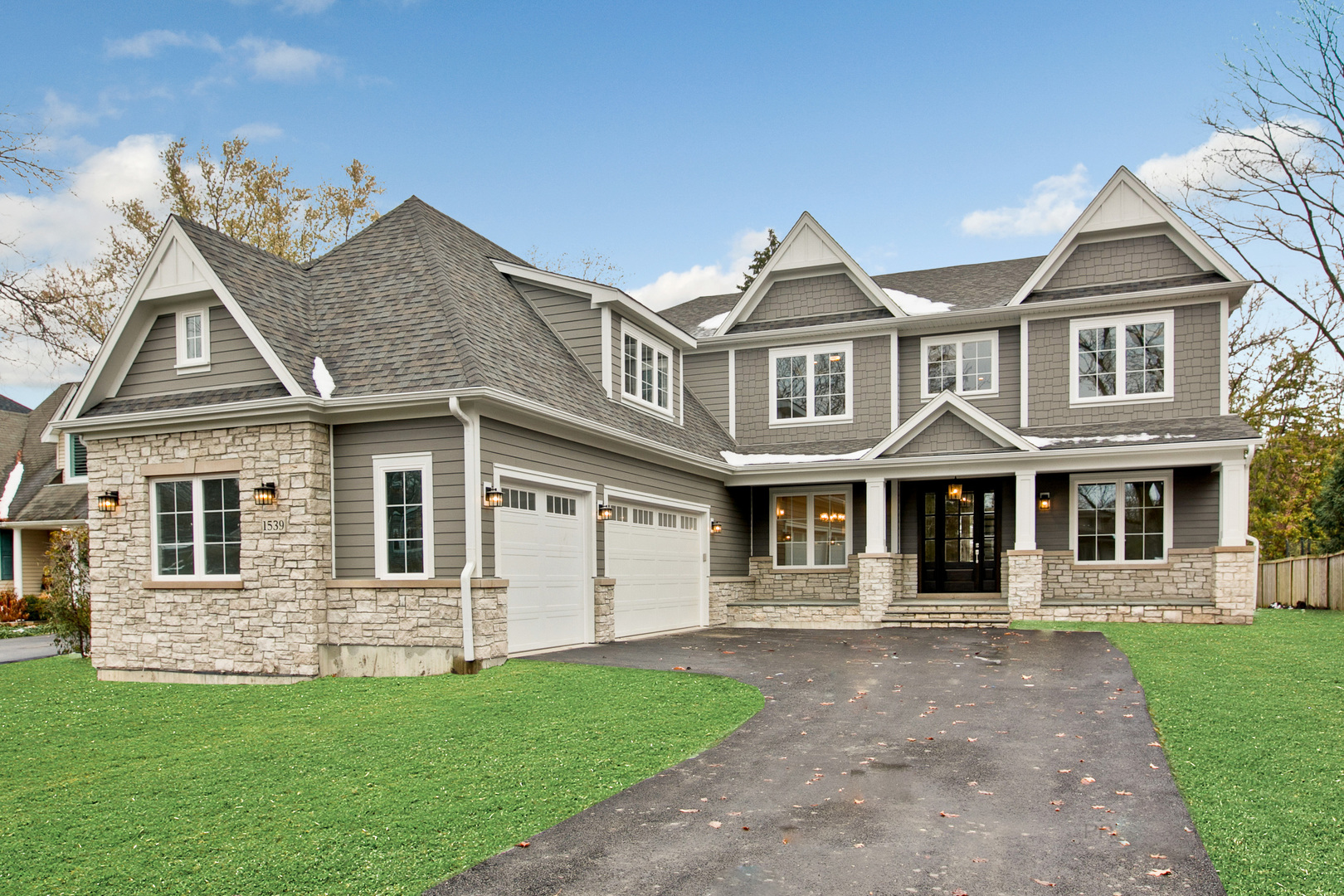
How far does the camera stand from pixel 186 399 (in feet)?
38.4

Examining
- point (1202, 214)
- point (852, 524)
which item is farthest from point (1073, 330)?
point (1202, 214)

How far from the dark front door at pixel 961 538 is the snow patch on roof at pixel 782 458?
6.76 feet

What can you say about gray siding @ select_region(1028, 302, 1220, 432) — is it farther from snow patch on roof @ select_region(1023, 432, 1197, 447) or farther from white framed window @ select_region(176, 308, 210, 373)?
white framed window @ select_region(176, 308, 210, 373)

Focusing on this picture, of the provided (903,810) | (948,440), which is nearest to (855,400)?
(948,440)

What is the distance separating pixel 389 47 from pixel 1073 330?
15.7 metres

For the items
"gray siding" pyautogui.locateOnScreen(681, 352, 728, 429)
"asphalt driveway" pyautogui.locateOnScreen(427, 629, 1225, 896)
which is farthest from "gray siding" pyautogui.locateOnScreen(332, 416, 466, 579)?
"gray siding" pyautogui.locateOnScreen(681, 352, 728, 429)

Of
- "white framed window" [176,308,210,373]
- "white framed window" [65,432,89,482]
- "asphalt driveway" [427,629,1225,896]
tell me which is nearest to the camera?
"asphalt driveway" [427,629,1225,896]

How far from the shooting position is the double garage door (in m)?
11.4

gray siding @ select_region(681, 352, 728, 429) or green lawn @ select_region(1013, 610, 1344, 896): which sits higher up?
gray siding @ select_region(681, 352, 728, 429)

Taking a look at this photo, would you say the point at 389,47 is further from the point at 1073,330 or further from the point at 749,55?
the point at 1073,330

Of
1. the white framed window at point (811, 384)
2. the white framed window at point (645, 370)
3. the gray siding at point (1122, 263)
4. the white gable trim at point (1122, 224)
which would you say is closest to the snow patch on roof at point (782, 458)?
the white framed window at point (811, 384)

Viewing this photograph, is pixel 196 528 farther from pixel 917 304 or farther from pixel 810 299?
pixel 917 304

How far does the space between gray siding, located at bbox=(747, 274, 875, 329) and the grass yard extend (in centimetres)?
1064

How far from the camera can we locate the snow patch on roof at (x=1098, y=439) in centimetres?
1543
